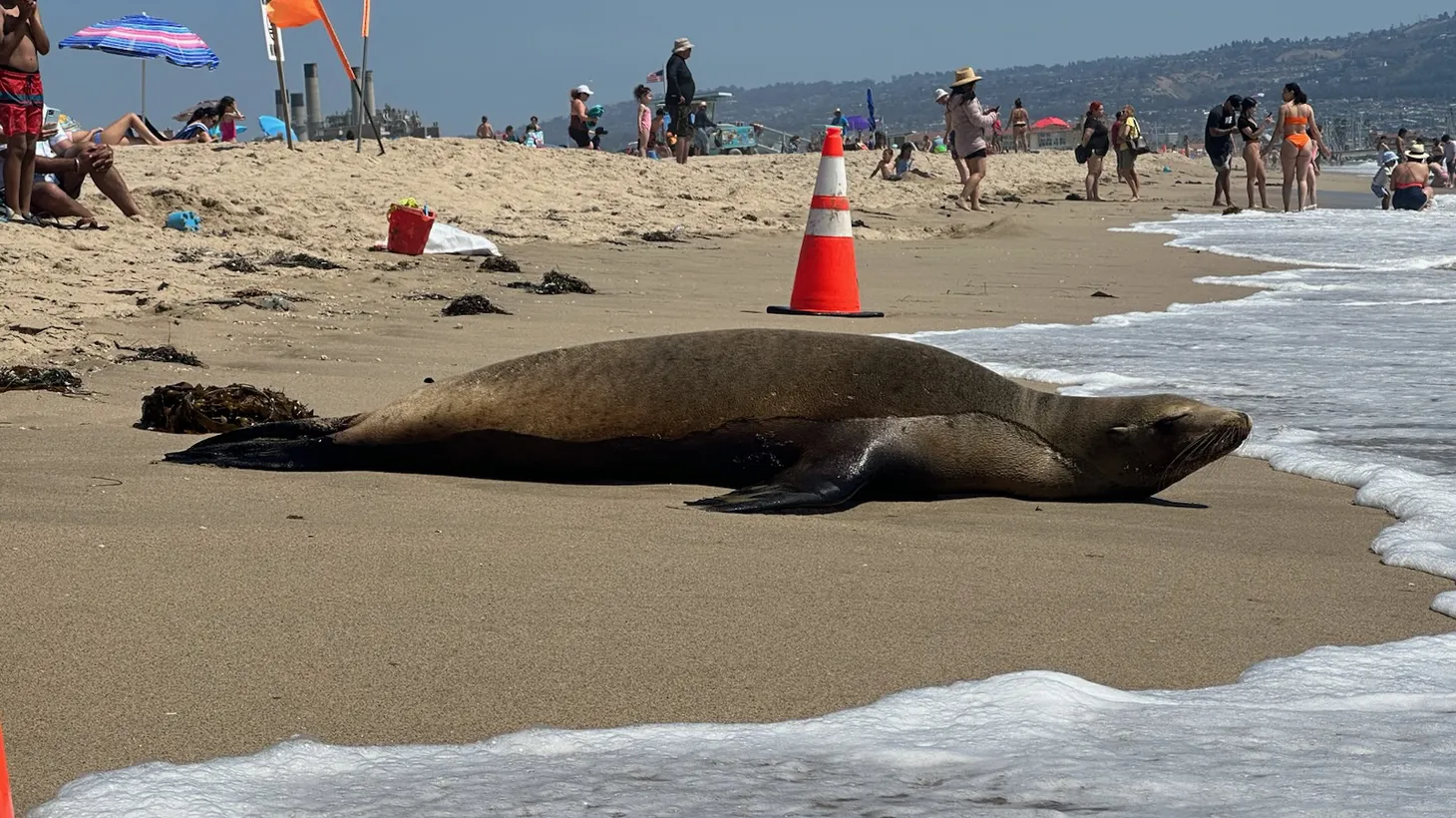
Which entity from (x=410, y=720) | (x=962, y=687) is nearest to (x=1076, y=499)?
(x=962, y=687)

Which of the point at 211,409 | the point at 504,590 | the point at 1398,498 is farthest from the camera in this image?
the point at 211,409

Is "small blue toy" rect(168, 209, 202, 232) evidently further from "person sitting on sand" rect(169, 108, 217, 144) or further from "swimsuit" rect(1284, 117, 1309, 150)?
"swimsuit" rect(1284, 117, 1309, 150)

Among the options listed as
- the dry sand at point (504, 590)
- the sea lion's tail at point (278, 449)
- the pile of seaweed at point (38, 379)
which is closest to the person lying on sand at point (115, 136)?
the dry sand at point (504, 590)

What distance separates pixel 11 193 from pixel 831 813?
10196 mm

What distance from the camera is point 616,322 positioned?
8781 millimetres

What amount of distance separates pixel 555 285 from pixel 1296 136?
55.5 ft

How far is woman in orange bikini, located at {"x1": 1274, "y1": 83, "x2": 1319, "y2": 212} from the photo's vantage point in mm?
23547

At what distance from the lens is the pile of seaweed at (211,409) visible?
5.35m

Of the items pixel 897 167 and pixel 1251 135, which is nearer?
pixel 1251 135

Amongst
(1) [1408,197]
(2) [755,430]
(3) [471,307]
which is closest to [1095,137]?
(1) [1408,197]

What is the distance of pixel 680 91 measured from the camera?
76.0ft

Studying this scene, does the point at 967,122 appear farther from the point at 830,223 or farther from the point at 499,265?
the point at 830,223

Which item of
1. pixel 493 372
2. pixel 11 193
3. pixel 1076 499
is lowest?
pixel 1076 499

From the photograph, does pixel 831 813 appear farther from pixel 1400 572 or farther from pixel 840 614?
pixel 1400 572
